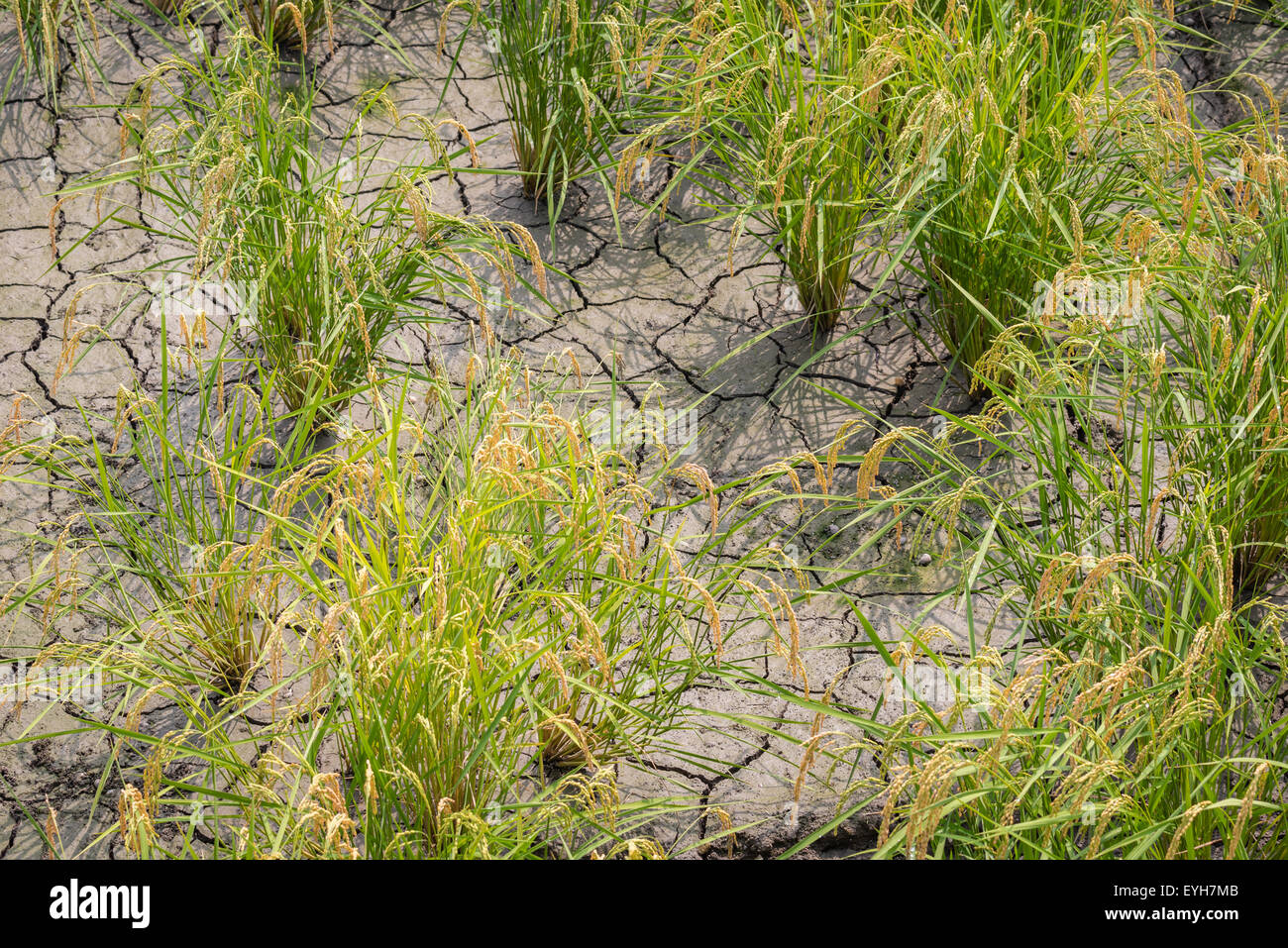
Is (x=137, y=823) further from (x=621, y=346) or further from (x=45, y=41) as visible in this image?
(x=45, y=41)

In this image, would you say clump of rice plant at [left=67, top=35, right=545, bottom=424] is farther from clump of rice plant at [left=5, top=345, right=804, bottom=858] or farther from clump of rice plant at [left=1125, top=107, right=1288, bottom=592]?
clump of rice plant at [left=1125, top=107, right=1288, bottom=592]

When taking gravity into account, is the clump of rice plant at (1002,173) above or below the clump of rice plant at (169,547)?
above

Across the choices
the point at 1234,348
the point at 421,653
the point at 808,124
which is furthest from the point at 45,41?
the point at 1234,348

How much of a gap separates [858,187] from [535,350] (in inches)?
32.7

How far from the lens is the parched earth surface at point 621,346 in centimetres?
228

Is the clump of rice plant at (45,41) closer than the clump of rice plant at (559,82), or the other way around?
the clump of rice plant at (559,82)

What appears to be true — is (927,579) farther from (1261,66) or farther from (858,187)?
(1261,66)

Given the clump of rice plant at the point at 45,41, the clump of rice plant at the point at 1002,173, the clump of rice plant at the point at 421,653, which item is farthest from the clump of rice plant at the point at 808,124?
the clump of rice plant at the point at 45,41

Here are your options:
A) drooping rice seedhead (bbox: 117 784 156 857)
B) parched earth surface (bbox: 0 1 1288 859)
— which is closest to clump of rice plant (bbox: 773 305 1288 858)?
parched earth surface (bbox: 0 1 1288 859)

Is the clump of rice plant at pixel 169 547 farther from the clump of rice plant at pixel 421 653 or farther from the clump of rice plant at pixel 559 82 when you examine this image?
the clump of rice plant at pixel 559 82

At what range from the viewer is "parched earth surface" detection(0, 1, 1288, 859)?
7.49 ft

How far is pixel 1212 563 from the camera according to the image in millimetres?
1966

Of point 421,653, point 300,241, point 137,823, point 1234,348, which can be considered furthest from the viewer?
point 300,241

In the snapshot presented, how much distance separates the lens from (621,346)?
307 centimetres
